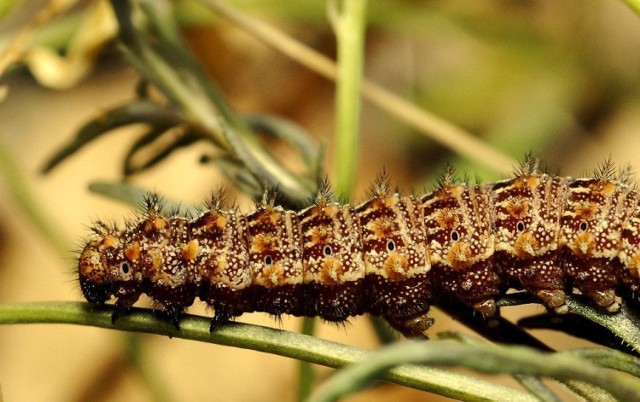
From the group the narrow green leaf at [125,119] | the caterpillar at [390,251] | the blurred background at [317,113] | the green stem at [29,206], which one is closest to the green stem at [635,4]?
the caterpillar at [390,251]

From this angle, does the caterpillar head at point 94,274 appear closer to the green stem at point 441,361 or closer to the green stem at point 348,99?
the green stem at point 348,99

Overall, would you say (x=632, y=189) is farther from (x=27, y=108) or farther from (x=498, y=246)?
(x=27, y=108)

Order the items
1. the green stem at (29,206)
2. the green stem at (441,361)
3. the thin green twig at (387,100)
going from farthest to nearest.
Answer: the green stem at (29,206)
the thin green twig at (387,100)
the green stem at (441,361)

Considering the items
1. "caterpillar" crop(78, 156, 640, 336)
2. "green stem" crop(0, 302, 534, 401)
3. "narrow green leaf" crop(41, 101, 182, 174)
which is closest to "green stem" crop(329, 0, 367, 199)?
"caterpillar" crop(78, 156, 640, 336)

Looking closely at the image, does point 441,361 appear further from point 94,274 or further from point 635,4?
point 635,4

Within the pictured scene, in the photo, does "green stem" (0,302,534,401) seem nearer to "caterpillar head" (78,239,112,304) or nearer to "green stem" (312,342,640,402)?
"caterpillar head" (78,239,112,304)

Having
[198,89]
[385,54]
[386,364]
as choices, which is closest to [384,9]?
[385,54]
